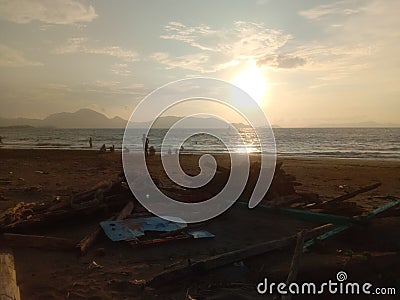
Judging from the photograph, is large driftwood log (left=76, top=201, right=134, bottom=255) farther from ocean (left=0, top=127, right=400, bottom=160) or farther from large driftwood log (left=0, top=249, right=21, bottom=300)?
ocean (left=0, top=127, right=400, bottom=160)

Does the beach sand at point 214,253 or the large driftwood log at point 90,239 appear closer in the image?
the beach sand at point 214,253

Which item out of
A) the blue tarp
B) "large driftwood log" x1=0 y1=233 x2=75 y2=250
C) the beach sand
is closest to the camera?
the beach sand

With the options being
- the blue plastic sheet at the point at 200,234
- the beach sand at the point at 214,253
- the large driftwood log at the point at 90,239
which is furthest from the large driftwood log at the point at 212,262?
the large driftwood log at the point at 90,239

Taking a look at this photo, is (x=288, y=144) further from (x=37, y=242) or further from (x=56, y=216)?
(x=37, y=242)

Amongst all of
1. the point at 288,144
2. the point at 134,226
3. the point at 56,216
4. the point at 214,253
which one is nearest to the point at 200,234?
the point at 214,253

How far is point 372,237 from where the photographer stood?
7.09 metres

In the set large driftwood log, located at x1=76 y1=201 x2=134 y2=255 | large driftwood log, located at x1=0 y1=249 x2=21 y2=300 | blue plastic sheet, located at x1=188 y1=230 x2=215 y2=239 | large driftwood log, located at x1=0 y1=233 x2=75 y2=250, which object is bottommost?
large driftwood log, located at x1=0 y1=233 x2=75 y2=250

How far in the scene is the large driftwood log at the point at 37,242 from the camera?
755 cm

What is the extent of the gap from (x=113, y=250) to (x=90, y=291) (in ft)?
6.58

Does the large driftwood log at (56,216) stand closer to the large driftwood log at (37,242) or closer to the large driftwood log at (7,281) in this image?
the large driftwood log at (37,242)

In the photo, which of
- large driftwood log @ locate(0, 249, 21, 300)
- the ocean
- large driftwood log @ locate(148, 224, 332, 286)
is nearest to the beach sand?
large driftwood log @ locate(148, 224, 332, 286)

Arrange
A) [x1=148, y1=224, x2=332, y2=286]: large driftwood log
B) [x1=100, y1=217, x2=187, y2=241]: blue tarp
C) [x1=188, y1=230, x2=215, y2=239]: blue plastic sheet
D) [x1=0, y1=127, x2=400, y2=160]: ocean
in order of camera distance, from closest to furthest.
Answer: [x1=148, y1=224, x2=332, y2=286]: large driftwood log
[x1=100, y1=217, x2=187, y2=241]: blue tarp
[x1=188, y1=230, x2=215, y2=239]: blue plastic sheet
[x1=0, y1=127, x2=400, y2=160]: ocean

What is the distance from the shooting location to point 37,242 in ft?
25.2

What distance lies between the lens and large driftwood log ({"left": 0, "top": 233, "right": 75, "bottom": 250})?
24.8ft
